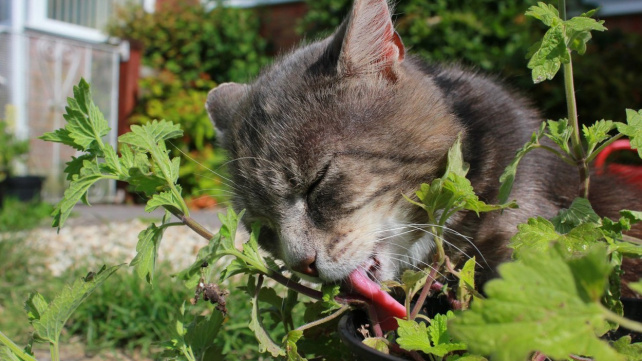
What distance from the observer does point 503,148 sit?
1.56m

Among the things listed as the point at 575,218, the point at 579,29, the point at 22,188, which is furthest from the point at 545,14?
the point at 22,188

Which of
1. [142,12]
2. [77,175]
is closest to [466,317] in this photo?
[77,175]

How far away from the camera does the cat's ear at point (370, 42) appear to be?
144 cm

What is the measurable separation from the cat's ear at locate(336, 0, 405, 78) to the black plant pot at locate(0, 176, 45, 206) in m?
5.28

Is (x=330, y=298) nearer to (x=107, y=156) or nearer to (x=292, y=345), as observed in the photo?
(x=292, y=345)

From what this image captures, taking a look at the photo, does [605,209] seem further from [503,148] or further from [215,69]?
[215,69]

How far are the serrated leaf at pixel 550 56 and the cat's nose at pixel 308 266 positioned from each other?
66cm

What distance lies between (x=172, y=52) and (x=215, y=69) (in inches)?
26.8

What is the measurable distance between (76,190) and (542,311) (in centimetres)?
82

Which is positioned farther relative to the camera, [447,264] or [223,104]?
[223,104]

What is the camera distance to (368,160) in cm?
145

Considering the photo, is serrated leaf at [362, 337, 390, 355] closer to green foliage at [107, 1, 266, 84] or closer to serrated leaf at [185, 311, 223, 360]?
serrated leaf at [185, 311, 223, 360]

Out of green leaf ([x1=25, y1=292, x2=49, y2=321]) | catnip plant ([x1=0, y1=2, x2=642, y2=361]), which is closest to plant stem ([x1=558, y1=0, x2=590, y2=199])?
catnip plant ([x1=0, y1=2, x2=642, y2=361])

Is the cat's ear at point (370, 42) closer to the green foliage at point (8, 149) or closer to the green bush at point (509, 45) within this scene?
the green bush at point (509, 45)
